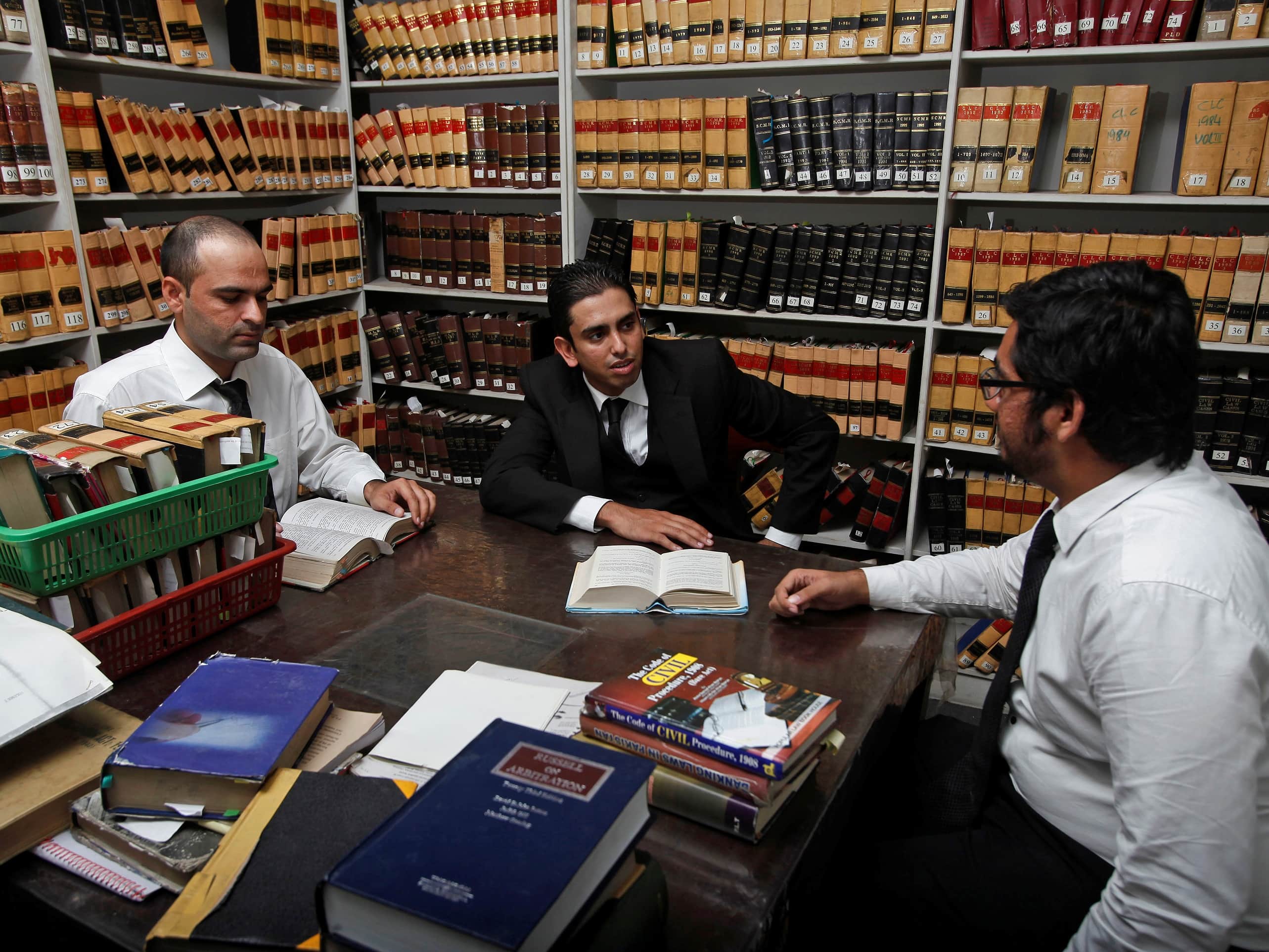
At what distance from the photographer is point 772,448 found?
2.51 m

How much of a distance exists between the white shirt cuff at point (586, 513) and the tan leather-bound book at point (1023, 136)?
1.75m

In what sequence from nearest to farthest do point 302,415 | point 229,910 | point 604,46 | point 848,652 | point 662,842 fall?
Result: point 229,910
point 662,842
point 848,652
point 302,415
point 604,46

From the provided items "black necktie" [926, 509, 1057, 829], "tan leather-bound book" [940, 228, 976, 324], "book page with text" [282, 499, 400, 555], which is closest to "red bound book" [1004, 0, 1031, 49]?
"tan leather-bound book" [940, 228, 976, 324]

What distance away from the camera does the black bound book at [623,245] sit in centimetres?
331

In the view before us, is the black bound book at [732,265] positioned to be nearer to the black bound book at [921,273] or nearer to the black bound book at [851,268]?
the black bound book at [851,268]

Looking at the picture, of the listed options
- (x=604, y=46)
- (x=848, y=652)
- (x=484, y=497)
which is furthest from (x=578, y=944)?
(x=604, y=46)

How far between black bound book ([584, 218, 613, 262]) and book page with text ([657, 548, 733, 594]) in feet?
6.50

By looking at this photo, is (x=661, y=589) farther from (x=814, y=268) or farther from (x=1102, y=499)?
(x=814, y=268)

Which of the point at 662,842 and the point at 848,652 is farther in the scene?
the point at 848,652

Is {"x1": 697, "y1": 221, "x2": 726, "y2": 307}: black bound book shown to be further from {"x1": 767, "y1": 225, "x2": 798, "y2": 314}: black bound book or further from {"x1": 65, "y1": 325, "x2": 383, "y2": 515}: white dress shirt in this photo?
{"x1": 65, "y1": 325, "x2": 383, "y2": 515}: white dress shirt

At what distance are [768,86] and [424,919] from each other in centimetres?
320

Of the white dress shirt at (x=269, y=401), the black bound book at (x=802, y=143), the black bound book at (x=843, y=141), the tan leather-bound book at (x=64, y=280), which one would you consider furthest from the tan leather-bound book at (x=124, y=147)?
the black bound book at (x=843, y=141)

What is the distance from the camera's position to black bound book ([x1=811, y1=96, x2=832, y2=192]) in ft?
9.34

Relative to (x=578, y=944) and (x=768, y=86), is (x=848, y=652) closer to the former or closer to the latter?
(x=578, y=944)
